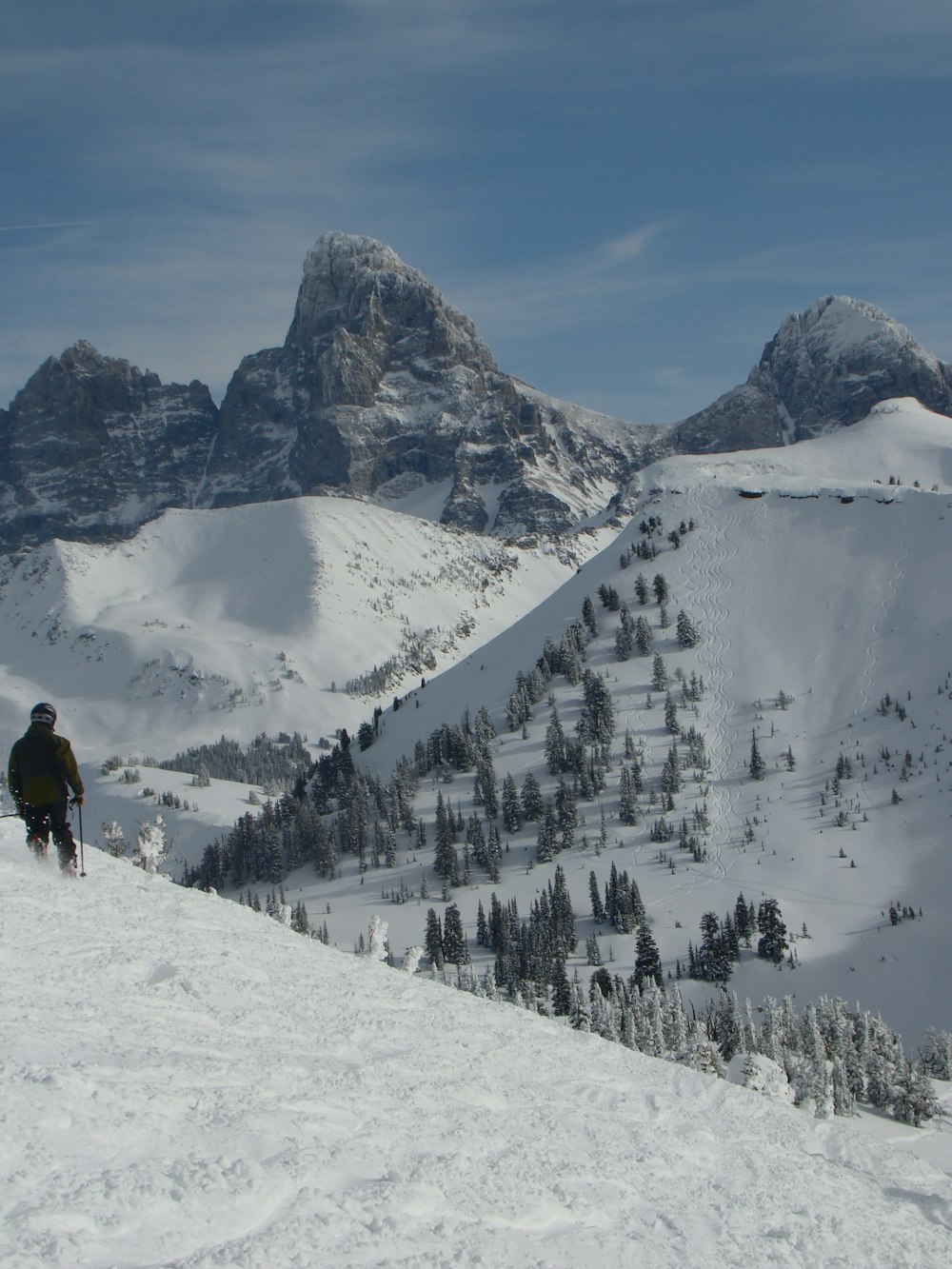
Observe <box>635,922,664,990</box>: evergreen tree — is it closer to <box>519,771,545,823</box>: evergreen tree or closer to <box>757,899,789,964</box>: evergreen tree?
<box>757,899,789,964</box>: evergreen tree

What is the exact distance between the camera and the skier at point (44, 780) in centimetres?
2561

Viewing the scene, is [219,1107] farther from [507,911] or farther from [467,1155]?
[507,911]

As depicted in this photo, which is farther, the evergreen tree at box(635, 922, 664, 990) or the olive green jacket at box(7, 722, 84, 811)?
the evergreen tree at box(635, 922, 664, 990)

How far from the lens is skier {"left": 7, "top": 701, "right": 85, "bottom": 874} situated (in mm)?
25609

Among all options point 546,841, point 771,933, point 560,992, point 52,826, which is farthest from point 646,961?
point 52,826

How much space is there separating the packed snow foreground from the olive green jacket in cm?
181

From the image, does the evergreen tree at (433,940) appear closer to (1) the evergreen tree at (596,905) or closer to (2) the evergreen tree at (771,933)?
(1) the evergreen tree at (596,905)

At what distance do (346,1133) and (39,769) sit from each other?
1318 cm

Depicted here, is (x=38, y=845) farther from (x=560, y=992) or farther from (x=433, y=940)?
(x=433, y=940)

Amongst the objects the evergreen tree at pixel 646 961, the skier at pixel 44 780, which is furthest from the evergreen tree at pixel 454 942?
the skier at pixel 44 780

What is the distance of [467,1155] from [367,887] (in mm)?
175133

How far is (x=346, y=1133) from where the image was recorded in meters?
16.1

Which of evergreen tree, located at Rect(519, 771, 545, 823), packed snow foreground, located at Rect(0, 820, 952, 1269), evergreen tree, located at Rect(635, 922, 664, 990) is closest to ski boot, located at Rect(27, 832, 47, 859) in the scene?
packed snow foreground, located at Rect(0, 820, 952, 1269)

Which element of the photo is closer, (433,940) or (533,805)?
(433,940)
